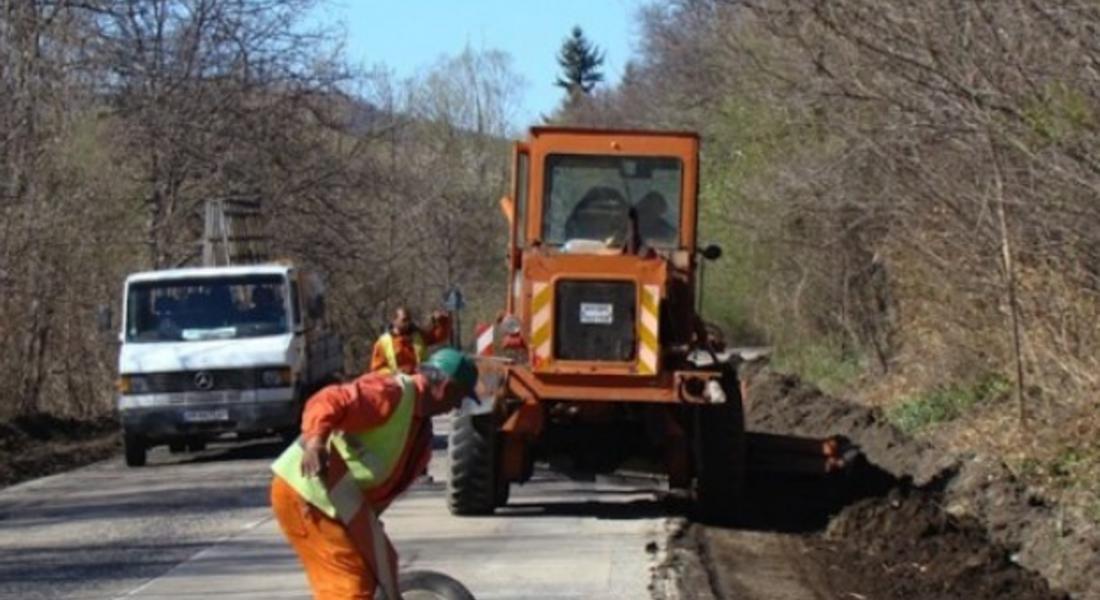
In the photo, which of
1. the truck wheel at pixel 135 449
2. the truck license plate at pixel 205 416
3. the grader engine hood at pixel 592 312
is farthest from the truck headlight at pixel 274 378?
the grader engine hood at pixel 592 312

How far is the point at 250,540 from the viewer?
15.0m

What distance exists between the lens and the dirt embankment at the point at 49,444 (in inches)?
903

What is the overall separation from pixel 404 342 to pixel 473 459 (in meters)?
3.59

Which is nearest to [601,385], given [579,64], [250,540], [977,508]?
[250,540]

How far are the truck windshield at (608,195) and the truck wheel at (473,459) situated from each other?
1.87 meters

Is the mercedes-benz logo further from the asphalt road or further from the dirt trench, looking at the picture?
the dirt trench

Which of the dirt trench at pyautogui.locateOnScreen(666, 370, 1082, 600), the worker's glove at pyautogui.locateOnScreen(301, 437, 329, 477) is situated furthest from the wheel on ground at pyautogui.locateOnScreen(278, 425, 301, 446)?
the worker's glove at pyautogui.locateOnScreen(301, 437, 329, 477)

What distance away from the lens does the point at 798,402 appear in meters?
27.1

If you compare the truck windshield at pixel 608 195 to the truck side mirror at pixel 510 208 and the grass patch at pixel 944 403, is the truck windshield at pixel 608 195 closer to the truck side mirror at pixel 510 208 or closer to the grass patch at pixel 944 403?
the truck side mirror at pixel 510 208

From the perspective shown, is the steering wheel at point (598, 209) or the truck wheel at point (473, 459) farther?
the steering wheel at point (598, 209)

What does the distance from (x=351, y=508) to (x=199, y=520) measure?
834 cm

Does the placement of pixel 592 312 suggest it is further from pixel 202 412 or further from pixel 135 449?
pixel 135 449

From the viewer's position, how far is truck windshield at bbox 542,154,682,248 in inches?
682

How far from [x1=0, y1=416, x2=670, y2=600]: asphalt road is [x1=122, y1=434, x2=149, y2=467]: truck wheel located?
A: 5.53 ft
